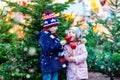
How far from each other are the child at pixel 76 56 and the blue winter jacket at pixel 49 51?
0.17m

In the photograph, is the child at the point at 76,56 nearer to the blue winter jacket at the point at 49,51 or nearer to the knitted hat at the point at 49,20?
the blue winter jacket at the point at 49,51

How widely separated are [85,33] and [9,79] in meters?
2.57

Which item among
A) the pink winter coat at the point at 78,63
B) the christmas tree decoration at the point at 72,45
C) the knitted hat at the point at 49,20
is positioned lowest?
the pink winter coat at the point at 78,63

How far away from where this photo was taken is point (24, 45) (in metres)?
7.91

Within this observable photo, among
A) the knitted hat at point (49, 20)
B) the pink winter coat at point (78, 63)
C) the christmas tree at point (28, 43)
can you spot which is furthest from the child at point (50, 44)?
the christmas tree at point (28, 43)

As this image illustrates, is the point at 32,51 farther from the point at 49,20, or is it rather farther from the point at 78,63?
the point at 78,63

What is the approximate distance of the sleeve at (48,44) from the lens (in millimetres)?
7048

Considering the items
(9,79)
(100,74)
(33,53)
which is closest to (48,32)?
(33,53)

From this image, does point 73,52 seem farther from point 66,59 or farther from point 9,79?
point 9,79

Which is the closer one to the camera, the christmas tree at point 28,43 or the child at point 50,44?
the child at point 50,44

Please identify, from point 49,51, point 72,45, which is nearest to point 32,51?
point 49,51

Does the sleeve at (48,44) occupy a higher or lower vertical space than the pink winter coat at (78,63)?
higher

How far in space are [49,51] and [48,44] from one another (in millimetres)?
118

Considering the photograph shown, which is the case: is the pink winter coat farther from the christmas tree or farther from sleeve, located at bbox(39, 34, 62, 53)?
the christmas tree
